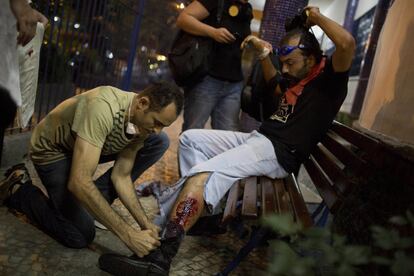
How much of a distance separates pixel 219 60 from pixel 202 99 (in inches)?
15.1

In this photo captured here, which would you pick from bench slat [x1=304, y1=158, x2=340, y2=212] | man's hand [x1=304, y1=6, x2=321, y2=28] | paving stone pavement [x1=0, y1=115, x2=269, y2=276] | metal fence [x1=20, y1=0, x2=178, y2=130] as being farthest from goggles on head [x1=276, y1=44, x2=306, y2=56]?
metal fence [x1=20, y1=0, x2=178, y2=130]

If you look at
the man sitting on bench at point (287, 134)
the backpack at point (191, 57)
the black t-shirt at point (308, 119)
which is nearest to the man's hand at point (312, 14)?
the man sitting on bench at point (287, 134)

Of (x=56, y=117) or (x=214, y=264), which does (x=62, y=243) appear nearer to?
(x=56, y=117)

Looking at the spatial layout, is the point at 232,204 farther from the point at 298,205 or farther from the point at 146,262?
the point at 146,262

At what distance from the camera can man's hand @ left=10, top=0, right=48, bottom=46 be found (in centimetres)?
161

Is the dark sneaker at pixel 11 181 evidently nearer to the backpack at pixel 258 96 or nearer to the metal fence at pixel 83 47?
the metal fence at pixel 83 47

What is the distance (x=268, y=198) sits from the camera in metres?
2.36

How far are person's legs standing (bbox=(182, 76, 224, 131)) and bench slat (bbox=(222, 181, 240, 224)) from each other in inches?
48.2

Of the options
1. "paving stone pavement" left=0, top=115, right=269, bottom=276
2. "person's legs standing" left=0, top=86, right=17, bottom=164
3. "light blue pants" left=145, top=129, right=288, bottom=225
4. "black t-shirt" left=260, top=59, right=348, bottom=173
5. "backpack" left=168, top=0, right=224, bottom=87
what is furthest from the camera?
"backpack" left=168, top=0, right=224, bottom=87

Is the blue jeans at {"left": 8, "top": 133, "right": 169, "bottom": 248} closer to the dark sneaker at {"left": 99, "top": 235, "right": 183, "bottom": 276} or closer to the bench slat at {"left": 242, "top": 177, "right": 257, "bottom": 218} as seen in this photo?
the dark sneaker at {"left": 99, "top": 235, "right": 183, "bottom": 276}

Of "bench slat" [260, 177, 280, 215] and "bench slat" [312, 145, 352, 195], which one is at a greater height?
"bench slat" [312, 145, 352, 195]

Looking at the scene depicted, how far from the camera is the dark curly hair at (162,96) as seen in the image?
2.23m

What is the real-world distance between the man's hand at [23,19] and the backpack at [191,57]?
193 centimetres

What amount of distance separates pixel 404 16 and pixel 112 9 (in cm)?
350
